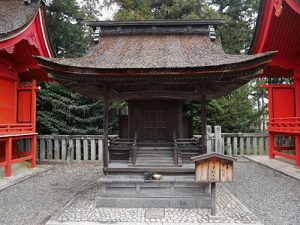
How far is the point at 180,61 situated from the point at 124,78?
1.40 m

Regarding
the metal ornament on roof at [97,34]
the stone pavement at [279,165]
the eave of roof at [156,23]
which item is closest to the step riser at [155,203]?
the stone pavement at [279,165]

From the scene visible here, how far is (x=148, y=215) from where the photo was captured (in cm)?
517

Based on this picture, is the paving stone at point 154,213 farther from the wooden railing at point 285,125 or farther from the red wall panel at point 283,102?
the red wall panel at point 283,102

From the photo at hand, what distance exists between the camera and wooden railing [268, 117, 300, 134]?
963 centimetres

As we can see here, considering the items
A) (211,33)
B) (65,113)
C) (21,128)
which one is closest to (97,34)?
(211,33)

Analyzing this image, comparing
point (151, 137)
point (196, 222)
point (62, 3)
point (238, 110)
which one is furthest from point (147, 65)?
point (62, 3)

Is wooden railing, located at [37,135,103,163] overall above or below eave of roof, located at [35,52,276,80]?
below

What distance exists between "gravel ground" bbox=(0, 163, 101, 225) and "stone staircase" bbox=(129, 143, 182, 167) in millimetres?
2090

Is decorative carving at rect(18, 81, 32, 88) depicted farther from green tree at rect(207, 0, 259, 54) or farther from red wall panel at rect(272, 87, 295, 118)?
green tree at rect(207, 0, 259, 54)

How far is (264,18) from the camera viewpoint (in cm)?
1018

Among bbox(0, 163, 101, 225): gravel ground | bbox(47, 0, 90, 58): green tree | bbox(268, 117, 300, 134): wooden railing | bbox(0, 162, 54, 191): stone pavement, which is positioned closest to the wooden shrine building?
bbox(0, 163, 101, 225): gravel ground

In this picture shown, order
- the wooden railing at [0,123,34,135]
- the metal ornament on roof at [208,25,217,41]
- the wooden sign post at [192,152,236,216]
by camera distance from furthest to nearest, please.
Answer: the wooden railing at [0,123,34,135] < the metal ornament on roof at [208,25,217,41] < the wooden sign post at [192,152,236,216]

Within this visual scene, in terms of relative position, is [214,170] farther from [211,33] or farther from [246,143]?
[246,143]

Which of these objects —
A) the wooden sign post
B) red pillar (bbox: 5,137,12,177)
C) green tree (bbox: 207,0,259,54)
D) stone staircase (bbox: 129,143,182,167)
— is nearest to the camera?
the wooden sign post
